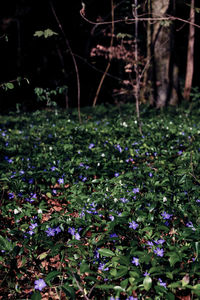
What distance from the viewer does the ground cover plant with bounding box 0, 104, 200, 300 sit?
1.56 m

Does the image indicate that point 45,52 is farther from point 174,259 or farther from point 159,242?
point 174,259

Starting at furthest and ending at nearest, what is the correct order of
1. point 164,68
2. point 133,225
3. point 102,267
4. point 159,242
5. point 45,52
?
1. point 45,52
2. point 164,68
3. point 133,225
4. point 159,242
5. point 102,267

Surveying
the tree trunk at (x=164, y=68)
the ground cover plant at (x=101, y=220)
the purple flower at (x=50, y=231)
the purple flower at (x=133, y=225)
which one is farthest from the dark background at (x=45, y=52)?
the purple flower at (x=133, y=225)

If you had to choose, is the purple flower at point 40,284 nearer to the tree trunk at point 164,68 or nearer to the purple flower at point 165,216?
the purple flower at point 165,216

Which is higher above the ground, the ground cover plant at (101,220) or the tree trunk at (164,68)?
the tree trunk at (164,68)

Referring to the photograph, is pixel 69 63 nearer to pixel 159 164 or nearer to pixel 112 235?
pixel 159 164

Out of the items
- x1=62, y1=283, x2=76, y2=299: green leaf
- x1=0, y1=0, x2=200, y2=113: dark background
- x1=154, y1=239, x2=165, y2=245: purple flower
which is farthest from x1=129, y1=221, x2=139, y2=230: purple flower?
x1=0, y1=0, x2=200, y2=113: dark background

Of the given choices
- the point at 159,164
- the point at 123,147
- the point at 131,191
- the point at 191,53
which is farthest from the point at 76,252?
the point at 191,53

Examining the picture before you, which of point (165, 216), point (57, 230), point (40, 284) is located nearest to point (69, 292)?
point (40, 284)

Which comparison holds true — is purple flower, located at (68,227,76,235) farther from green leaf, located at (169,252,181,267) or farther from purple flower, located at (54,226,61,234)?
green leaf, located at (169,252,181,267)

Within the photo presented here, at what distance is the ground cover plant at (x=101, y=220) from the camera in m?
1.56

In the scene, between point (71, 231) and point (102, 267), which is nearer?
point (102, 267)

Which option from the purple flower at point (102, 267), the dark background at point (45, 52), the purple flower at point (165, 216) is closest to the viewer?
the purple flower at point (102, 267)

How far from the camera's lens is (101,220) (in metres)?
2.04
